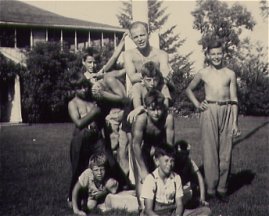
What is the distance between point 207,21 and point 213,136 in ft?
117

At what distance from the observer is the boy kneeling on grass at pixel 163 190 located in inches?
192

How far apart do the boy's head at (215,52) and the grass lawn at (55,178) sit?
6.20 ft

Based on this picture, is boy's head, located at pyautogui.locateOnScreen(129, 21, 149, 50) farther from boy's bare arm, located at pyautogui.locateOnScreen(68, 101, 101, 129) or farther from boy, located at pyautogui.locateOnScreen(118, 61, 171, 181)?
boy's bare arm, located at pyautogui.locateOnScreen(68, 101, 101, 129)

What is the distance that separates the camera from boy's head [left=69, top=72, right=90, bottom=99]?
5777 mm

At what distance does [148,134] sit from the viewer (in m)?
5.42

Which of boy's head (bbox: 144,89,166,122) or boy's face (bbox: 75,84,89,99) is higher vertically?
boy's face (bbox: 75,84,89,99)

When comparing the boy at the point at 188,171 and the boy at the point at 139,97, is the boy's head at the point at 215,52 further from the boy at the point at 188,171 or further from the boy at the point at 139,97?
the boy at the point at 188,171

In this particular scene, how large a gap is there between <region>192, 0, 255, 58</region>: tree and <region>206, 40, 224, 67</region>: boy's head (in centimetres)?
3273

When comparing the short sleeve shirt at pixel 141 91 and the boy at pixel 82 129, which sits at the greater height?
the short sleeve shirt at pixel 141 91

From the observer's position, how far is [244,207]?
570cm

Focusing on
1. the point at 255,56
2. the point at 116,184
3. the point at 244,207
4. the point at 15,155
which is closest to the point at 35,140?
the point at 15,155

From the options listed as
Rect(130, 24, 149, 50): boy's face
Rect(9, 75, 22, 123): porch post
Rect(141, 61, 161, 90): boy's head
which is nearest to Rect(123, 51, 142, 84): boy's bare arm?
Rect(130, 24, 149, 50): boy's face

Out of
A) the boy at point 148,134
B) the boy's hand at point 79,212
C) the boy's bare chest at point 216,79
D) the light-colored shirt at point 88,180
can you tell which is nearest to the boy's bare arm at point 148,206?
the boy at point 148,134

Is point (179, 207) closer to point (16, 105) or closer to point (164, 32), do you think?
point (16, 105)
